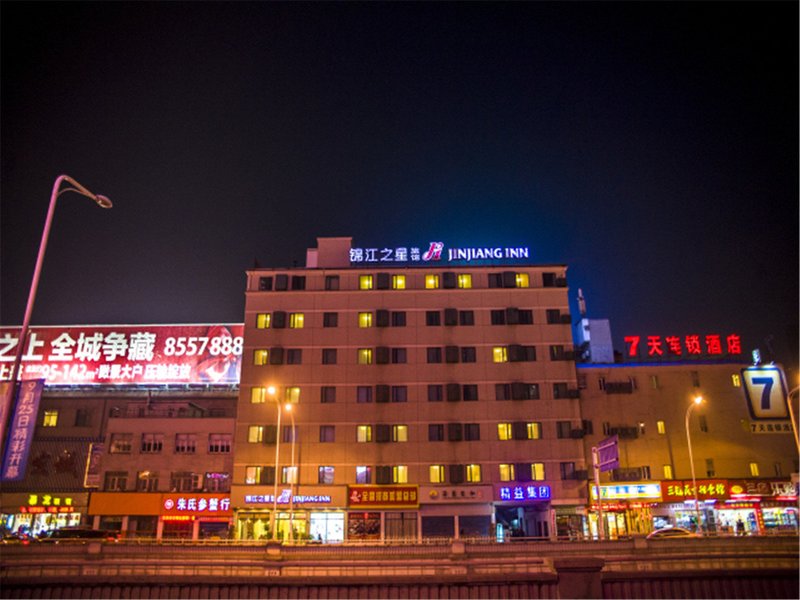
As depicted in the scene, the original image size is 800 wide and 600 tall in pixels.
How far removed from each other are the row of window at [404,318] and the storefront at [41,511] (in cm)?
2666

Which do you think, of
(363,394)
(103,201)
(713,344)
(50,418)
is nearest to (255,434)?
(363,394)

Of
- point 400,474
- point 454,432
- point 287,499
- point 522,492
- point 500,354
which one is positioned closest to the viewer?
point 287,499

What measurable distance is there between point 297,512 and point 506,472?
64.7 ft

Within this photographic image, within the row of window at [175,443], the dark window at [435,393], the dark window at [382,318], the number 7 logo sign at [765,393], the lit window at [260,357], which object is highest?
the dark window at [382,318]

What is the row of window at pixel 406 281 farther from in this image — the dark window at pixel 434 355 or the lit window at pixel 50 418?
the lit window at pixel 50 418

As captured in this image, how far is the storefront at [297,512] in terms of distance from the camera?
178 ft

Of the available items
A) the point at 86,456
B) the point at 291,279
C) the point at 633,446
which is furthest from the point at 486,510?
the point at 86,456

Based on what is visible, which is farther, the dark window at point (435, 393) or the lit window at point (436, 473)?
the dark window at point (435, 393)

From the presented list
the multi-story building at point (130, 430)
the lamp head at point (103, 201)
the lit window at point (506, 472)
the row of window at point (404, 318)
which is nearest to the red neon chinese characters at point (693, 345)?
the row of window at point (404, 318)

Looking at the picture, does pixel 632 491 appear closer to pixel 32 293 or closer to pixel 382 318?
pixel 382 318

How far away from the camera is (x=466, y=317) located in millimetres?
61031

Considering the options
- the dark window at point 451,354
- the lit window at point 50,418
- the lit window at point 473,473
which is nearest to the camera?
the lit window at point 473,473

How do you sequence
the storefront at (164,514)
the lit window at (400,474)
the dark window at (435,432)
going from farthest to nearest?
the storefront at (164,514), the dark window at (435,432), the lit window at (400,474)

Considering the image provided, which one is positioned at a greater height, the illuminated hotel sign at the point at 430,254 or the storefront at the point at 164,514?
the illuminated hotel sign at the point at 430,254
